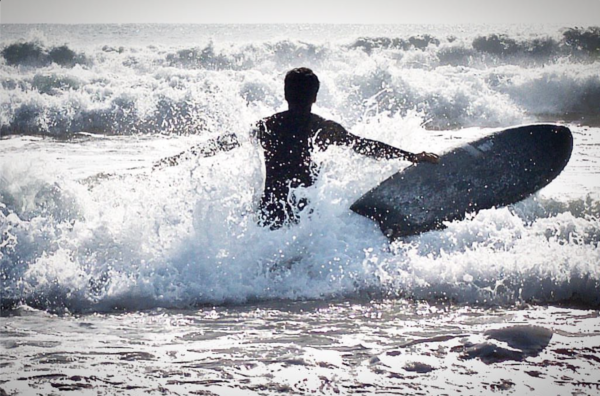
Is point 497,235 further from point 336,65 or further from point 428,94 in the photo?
point 336,65

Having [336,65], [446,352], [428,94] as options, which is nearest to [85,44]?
[336,65]

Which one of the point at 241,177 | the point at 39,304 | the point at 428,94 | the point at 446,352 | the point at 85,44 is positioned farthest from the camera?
the point at 428,94

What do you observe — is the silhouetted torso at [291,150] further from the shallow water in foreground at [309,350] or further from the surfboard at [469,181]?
the shallow water in foreground at [309,350]

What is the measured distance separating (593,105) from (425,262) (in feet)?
13.3

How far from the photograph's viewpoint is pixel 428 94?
31.2ft

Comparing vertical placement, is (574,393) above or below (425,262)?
below

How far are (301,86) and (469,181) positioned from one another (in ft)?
4.73

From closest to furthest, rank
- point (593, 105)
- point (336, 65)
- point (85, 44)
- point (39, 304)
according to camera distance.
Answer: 1. point (39, 304)
2. point (593, 105)
3. point (85, 44)
4. point (336, 65)

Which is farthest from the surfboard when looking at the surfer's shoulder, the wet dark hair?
the wet dark hair

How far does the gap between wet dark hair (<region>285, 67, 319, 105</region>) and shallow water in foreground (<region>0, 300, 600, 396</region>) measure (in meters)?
1.15

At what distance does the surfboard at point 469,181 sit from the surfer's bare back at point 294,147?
0.42 metres

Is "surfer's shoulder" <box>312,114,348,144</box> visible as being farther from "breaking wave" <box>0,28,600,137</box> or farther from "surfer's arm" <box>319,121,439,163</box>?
"breaking wave" <box>0,28,600,137</box>

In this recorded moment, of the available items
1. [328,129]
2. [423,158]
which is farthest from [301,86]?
[423,158]

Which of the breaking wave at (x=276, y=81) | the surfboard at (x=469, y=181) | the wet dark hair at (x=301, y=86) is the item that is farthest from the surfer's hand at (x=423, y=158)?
the breaking wave at (x=276, y=81)
